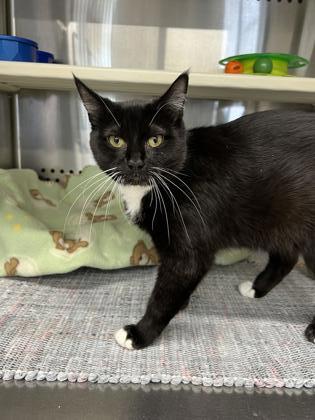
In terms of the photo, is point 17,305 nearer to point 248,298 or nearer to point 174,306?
point 174,306

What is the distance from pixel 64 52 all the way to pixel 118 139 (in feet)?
2.86

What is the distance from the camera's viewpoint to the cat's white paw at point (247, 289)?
1.00 m

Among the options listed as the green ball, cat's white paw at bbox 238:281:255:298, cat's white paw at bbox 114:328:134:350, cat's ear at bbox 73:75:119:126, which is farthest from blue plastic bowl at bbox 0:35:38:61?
cat's white paw at bbox 238:281:255:298

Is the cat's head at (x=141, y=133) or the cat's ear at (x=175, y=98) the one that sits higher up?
the cat's ear at (x=175, y=98)

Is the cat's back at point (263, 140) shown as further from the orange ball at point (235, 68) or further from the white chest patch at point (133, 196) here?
the orange ball at point (235, 68)

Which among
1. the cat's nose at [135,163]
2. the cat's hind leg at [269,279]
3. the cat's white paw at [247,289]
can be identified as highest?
the cat's nose at [135,163]

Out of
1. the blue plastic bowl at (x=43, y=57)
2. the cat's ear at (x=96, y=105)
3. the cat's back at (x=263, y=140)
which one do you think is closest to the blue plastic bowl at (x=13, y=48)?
the blue plastic bowl at (x=43, y=57)

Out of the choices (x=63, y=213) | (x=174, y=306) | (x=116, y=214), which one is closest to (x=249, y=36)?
(x=116, y=214)

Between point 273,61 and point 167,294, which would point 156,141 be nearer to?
point 167,294

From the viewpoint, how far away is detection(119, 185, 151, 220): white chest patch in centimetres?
84

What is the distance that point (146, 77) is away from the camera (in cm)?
93

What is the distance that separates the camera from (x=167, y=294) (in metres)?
0.79

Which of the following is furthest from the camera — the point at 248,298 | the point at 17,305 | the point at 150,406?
the point at 248,298

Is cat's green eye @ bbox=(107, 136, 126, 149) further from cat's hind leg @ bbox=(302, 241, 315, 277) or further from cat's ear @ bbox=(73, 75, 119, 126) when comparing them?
cat's hind leg @ bbox=(302, 241, 315, 277)
